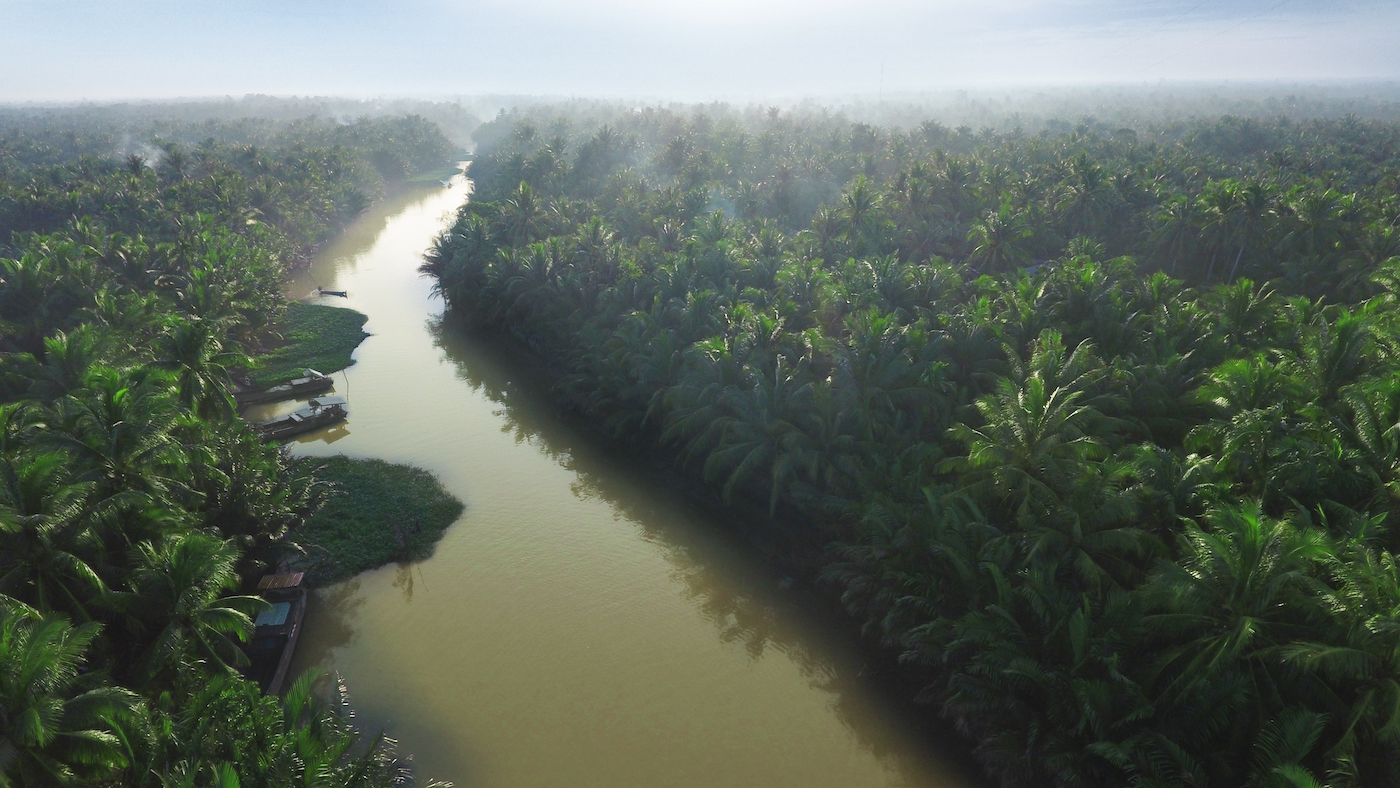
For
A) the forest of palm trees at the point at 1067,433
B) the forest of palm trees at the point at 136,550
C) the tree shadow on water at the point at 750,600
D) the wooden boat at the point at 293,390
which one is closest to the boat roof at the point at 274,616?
the forest of palm trees at the point at 136,550

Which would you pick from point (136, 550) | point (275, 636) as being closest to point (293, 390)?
point (275, 636)

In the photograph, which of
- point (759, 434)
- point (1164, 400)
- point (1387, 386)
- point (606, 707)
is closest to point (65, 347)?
point (606, 707)

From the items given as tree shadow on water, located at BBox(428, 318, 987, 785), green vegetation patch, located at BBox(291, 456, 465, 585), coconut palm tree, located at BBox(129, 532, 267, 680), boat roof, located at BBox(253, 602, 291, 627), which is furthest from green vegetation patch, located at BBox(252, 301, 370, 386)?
coconut palm tree, located at BBox(129, 532, 267, 680)

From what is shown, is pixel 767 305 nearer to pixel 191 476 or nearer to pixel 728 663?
pixel 728 663

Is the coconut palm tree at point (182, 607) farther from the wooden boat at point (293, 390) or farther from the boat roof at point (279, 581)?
the wooden boat at point (293, 390)

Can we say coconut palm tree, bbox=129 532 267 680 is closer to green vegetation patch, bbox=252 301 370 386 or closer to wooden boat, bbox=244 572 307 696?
wooden boat, bbox=244 572 307 696
